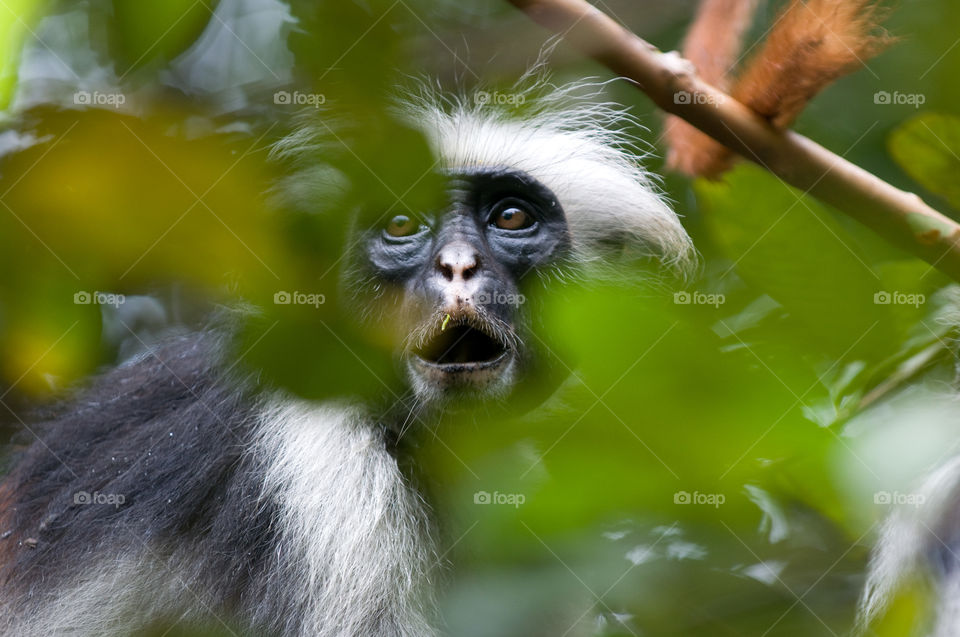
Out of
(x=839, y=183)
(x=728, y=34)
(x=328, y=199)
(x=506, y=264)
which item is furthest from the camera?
(x=506, y=264)

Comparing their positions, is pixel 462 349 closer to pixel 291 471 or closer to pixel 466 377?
pixel 466 377

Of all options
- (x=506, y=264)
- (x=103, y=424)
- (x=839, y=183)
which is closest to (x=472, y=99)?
(x=506, y=264)

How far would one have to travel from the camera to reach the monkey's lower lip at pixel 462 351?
9.85 ft

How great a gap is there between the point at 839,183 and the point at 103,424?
2749mm

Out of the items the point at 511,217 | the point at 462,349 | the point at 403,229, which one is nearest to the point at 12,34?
the point at 403,229

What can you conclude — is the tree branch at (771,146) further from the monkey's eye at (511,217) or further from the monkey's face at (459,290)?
the monkey's eye at (511,217)

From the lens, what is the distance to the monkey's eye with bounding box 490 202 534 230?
3.49m

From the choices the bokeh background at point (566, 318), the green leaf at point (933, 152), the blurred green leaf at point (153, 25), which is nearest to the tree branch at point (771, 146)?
the bokeh background at point (566, 318)

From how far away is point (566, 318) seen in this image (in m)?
1.53

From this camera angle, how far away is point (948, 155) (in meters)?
2.31

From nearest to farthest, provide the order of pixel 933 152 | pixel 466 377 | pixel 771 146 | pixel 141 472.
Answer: pixel 771 146
pixel 933 152
pixel 466 377
pixel 141 472

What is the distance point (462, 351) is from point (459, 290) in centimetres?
25

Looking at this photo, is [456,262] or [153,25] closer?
[153,25]

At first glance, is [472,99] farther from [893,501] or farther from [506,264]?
[893,501]
